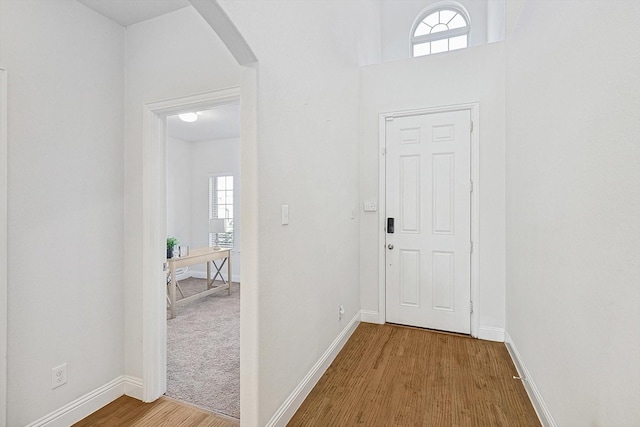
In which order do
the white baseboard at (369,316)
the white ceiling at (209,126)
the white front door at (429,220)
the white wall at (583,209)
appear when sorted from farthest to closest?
the white ceiling at (209,126) < the white baseboard at (369,316) < the white front door at (429,220) < the white wall at (583,209)

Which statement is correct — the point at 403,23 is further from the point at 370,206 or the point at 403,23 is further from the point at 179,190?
the point at 179,190

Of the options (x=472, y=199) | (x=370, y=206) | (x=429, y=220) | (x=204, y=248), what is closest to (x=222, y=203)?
(x=204, y=248)

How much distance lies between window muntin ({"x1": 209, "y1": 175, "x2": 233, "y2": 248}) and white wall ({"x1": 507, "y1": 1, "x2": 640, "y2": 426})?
16.8 feet

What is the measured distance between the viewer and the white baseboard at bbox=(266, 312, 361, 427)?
1.80 metres

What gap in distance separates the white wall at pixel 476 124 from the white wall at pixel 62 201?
2411mm

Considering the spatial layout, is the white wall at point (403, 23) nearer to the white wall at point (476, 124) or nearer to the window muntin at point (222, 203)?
the white wall at point (476, 124)

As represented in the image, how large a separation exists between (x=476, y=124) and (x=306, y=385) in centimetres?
286

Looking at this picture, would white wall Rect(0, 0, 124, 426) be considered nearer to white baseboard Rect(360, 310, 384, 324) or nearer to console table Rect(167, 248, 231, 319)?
console table Rect(167, 248, 231, 319)

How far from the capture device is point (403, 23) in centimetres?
465

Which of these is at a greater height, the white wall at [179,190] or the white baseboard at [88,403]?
the white wall at [179,190]

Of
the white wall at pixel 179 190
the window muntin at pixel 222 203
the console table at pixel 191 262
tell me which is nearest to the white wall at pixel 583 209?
the console table at pixel 191 262

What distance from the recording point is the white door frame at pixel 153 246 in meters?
2.18

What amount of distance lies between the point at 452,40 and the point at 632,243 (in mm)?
4513

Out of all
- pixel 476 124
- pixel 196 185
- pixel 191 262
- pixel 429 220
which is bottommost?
pixel 191 262
